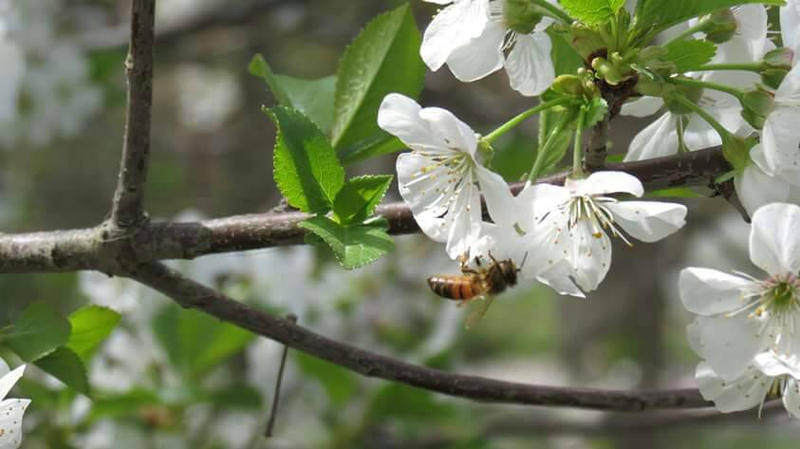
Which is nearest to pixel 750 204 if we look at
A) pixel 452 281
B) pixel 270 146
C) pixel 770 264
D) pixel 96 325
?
pixel 770 264

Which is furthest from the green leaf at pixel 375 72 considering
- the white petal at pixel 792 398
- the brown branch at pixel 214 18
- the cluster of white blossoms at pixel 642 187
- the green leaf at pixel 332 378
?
the brown branch at pixel 214 18

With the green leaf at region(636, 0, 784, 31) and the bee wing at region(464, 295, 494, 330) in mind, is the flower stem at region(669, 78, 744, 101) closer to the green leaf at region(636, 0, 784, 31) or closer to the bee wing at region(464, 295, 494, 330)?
the green leaf at region(636, 0, 784, 31)

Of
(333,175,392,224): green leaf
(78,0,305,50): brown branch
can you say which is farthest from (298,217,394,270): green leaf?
(78,0,305,50): brown branch

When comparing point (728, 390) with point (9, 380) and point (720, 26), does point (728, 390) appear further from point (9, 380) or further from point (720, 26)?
point (9, 380)

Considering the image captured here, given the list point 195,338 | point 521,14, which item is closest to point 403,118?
point 521,14

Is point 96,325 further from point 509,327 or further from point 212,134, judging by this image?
point 509,327
